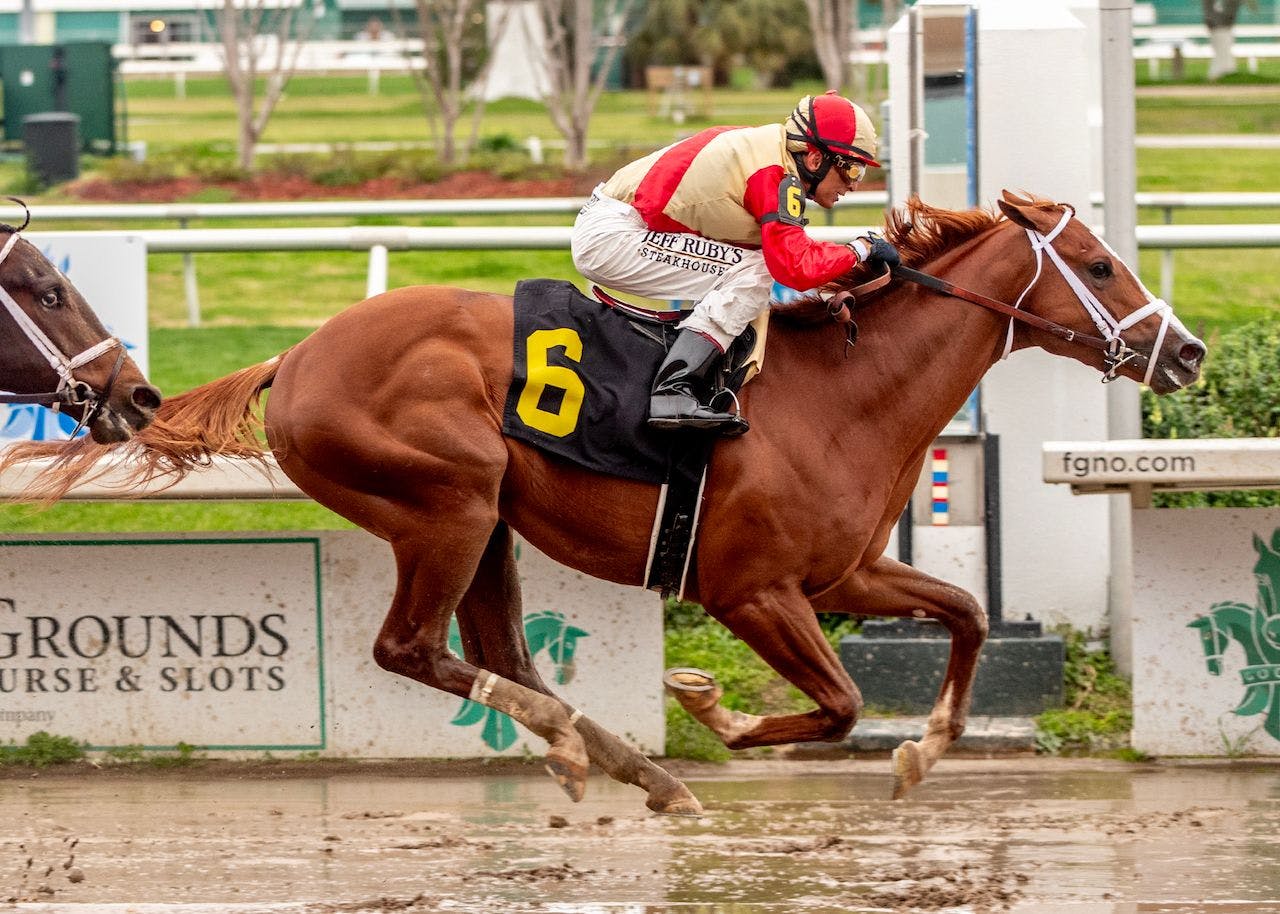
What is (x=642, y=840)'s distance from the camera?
5246 mm

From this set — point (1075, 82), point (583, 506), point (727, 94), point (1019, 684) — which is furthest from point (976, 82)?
point (727, 94)

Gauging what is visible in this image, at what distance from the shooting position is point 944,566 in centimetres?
661

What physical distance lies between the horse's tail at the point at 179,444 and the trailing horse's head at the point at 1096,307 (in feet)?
6.91

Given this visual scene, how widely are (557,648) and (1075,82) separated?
9.32 feet

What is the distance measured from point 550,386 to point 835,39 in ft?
57.0

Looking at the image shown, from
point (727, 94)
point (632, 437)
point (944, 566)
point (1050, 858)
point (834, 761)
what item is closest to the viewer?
point (632, 437)

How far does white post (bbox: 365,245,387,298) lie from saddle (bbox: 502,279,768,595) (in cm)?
214

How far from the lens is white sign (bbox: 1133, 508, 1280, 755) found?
20.0 ft

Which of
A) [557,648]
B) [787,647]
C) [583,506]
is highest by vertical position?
[583,506]

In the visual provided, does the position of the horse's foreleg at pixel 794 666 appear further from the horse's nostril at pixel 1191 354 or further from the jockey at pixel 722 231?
the horse's nostril at pixel 1191 354

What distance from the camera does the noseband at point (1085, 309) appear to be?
4.86m

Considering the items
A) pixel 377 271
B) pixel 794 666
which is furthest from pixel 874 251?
pixel 377 271

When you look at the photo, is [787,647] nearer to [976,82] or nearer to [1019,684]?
[1019,684]

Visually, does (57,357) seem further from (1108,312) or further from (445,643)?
(1108,312)
